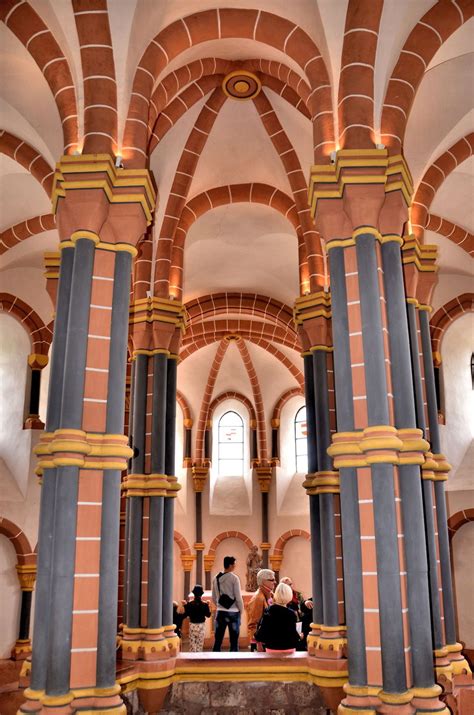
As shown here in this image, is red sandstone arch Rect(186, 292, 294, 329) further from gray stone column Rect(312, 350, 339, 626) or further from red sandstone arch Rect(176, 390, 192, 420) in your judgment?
gray stone column Rect(312, 350, 339, 626)

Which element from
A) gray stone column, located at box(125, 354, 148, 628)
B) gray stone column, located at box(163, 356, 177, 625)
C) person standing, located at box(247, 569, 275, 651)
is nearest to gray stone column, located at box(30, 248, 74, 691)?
gray stone column, located at box(125, 354, 148, 628)

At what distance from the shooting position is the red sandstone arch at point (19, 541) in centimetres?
1286

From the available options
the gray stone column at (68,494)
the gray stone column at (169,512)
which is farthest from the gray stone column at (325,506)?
the gray stone column at (68,494)

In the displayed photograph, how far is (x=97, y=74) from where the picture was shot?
23.0 feet

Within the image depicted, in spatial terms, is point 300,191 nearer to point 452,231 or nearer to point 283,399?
point 452,231

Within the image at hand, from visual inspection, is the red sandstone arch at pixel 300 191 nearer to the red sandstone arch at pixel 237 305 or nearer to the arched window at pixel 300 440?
the red sandstone arch at pixel 237 305

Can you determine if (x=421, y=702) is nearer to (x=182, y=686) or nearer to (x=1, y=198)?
(x=182, y=686)

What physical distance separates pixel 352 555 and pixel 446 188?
24.4 ft

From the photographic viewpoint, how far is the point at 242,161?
11.5m

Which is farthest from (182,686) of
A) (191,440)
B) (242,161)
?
(191,440)

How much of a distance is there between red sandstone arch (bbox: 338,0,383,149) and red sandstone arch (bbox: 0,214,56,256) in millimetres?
6546

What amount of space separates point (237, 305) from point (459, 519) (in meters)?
7.20

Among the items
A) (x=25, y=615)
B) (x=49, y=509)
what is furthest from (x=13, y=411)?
(x=49, y=509)

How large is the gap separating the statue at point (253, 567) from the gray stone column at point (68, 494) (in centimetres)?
1420
